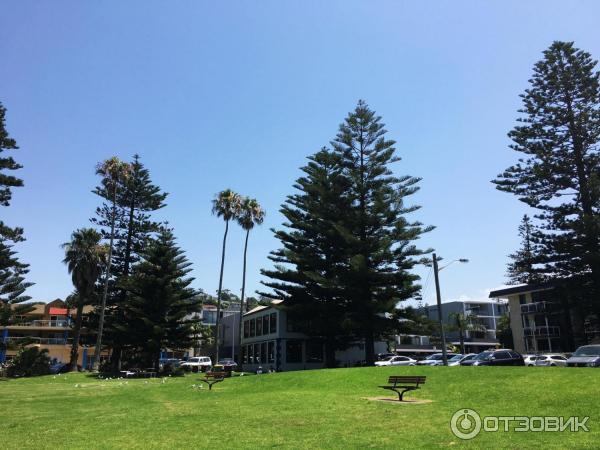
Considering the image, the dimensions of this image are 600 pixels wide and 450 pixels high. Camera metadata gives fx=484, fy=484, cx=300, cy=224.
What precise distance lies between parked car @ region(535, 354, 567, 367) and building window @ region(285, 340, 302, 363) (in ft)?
55.4

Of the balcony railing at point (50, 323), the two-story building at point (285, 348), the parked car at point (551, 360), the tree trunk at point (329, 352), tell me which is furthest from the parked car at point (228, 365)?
the balcony railing at point (50, 323)

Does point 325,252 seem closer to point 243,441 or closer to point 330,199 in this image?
point 330,199

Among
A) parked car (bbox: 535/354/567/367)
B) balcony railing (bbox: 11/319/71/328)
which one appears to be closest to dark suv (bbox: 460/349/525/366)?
parked car (bbox: 535/354/567/367)

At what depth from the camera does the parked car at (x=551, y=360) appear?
96.4 feet

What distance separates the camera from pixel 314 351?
38969 mm

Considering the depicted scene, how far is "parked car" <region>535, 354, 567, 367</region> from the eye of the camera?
29391 mm

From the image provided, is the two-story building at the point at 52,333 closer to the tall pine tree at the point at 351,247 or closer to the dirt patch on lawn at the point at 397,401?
the tall pine tree at the point at 351,247

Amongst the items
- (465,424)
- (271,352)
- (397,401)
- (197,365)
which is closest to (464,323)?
(271,352)

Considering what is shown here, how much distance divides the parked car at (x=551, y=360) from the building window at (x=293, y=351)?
16.9m

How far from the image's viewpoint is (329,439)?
8.00 meters

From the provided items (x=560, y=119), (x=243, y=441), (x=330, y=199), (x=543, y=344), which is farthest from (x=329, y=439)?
(x=543, y=344)

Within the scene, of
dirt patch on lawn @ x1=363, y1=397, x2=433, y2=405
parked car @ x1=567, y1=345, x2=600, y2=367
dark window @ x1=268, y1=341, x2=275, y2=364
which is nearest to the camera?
dirt patch on lawn @ x1=363, y1=397, x2=433, y2=405

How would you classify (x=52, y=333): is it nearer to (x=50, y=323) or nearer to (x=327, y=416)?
(x=50, y=323)

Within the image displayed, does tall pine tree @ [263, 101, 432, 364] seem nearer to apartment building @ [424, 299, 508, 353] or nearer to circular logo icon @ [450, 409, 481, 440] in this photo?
circular logo icon @ [450, 409, 481, 440]
